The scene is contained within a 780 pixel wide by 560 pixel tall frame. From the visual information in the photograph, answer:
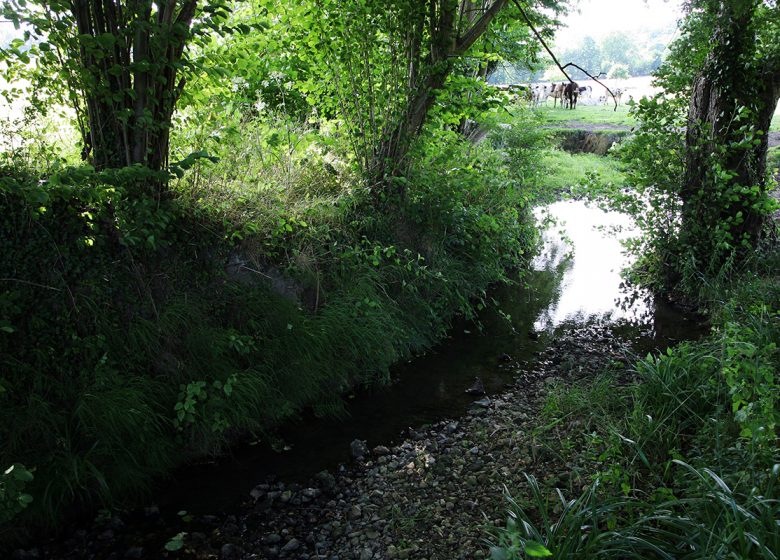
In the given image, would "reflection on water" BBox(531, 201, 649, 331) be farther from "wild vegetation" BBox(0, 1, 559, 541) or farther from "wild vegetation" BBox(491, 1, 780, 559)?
"wild vegetation" BBox(0, 1, 559, 541)

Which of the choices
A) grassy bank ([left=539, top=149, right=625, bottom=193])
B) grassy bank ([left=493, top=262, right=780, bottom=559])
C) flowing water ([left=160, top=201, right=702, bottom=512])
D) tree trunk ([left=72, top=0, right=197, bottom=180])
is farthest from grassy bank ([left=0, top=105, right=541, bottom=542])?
grassy bank ([left=539, top=149, right=625, bottom=193])

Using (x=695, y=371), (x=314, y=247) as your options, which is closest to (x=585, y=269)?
(x=695, y=371)

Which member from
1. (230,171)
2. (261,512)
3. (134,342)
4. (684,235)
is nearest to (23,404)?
(134,342)

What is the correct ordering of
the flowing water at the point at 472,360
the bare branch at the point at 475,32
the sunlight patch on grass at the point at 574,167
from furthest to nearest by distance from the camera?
the sunlight patch on grass at the point at 574,167 < the bare branch at the point at 475,32 < the flowing water at the point at 472,360

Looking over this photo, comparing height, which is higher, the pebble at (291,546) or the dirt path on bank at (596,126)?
the dirt path on bank at (596,126)

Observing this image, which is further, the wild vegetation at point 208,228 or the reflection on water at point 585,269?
the reflection on water at point 585,269

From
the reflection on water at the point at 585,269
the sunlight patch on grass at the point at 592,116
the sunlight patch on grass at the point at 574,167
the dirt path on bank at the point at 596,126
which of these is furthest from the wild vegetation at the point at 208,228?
the sunlight patch on grass at the point at 592,116

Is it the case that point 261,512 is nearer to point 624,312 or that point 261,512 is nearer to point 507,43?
point 624,312

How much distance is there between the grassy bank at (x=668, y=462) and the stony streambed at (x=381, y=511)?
19 centimetres

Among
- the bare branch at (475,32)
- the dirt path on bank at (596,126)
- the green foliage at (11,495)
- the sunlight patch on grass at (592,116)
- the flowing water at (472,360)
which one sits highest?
the sunlight patch on grass at (592,116)

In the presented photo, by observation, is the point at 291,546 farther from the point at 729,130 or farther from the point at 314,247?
the point at 729,130

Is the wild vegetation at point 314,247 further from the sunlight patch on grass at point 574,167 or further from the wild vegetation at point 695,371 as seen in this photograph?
the sunlight patch on grass at point 574,167

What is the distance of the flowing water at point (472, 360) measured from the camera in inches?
166

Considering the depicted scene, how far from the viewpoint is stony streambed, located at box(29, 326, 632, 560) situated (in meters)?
3.35
